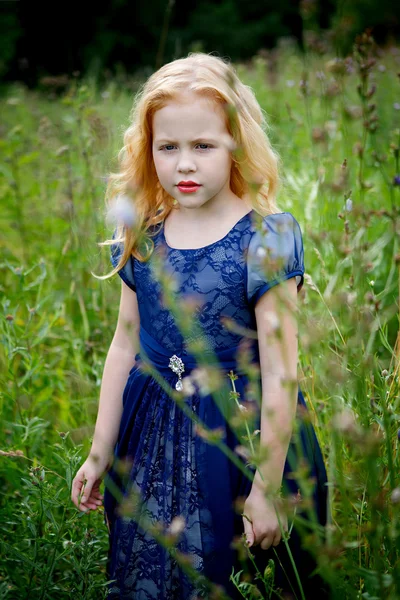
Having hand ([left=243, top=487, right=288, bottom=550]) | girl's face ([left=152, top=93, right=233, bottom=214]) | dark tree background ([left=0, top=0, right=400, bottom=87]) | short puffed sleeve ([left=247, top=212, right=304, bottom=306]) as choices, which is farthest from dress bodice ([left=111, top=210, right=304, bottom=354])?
dark tree background ([left=0, top=0, right=400, bottom=87])

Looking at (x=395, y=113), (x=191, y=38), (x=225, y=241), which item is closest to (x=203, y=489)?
(x=225, y=241)

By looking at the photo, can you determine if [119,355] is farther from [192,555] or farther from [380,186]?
[380,186]

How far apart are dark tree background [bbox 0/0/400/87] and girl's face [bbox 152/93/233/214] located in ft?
31.9

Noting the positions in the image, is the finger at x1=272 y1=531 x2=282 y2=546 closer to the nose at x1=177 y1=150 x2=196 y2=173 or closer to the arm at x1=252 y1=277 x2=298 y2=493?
the arm at x1=252 y1=277 x2=298 y2=493

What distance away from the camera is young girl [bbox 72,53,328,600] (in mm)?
1258

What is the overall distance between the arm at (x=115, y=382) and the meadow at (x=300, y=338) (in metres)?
0.09

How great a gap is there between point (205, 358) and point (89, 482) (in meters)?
0.45

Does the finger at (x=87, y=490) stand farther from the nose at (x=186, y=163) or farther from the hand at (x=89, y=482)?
the nose at (x=186, y=163)

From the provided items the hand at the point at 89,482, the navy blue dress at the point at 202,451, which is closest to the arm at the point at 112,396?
the hand at the point at 89,482

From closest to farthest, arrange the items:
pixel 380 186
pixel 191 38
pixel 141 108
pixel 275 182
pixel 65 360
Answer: pixel 141 108
pixel 275 182
pixel 65 360
pixel 380 186
pixel 191 38

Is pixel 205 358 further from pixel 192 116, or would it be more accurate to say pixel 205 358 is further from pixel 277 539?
pixel 192 116

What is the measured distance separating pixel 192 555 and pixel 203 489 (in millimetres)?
134

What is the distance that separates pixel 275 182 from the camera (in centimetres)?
150

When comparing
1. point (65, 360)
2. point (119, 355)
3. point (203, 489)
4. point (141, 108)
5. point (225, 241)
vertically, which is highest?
point (141, 108)
